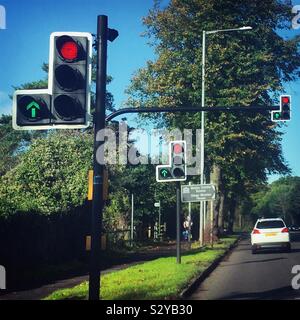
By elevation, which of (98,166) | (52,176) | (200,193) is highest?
(52,176)

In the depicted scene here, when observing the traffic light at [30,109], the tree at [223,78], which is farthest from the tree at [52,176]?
the traffic light at [30,109]

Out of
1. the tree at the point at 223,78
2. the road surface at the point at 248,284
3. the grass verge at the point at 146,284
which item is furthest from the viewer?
the tree at the point at 223,78

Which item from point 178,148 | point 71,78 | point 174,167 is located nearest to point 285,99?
point 178,148

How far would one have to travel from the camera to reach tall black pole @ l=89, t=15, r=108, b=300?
24.6 feet

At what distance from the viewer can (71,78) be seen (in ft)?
23.3

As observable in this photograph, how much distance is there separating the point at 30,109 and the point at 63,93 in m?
0.50

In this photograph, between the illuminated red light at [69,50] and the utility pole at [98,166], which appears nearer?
the illuminated red light at [69,50]

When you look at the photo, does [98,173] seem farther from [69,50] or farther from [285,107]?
[285,107]

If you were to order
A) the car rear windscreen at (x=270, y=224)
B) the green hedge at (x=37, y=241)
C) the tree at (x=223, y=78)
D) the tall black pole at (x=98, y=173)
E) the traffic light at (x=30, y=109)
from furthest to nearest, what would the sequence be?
the car rear windscreen at (x=270, y=224) < the tree at (x=223, y=78) < the green hedge at (x=37, y=241) < the tall black pole at (x=98, y=173) < the traffic light at (x=30, y=109)

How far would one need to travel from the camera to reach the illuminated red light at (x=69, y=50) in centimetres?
705

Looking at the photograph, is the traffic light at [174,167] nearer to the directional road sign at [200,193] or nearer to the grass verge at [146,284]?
the directional road sign at [200,193]

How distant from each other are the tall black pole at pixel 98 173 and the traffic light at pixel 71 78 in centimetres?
58

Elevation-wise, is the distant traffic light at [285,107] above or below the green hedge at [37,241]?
above

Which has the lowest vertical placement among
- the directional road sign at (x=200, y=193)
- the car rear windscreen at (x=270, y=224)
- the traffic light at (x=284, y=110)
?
the car rear windscreen at (x=270, y=224)
